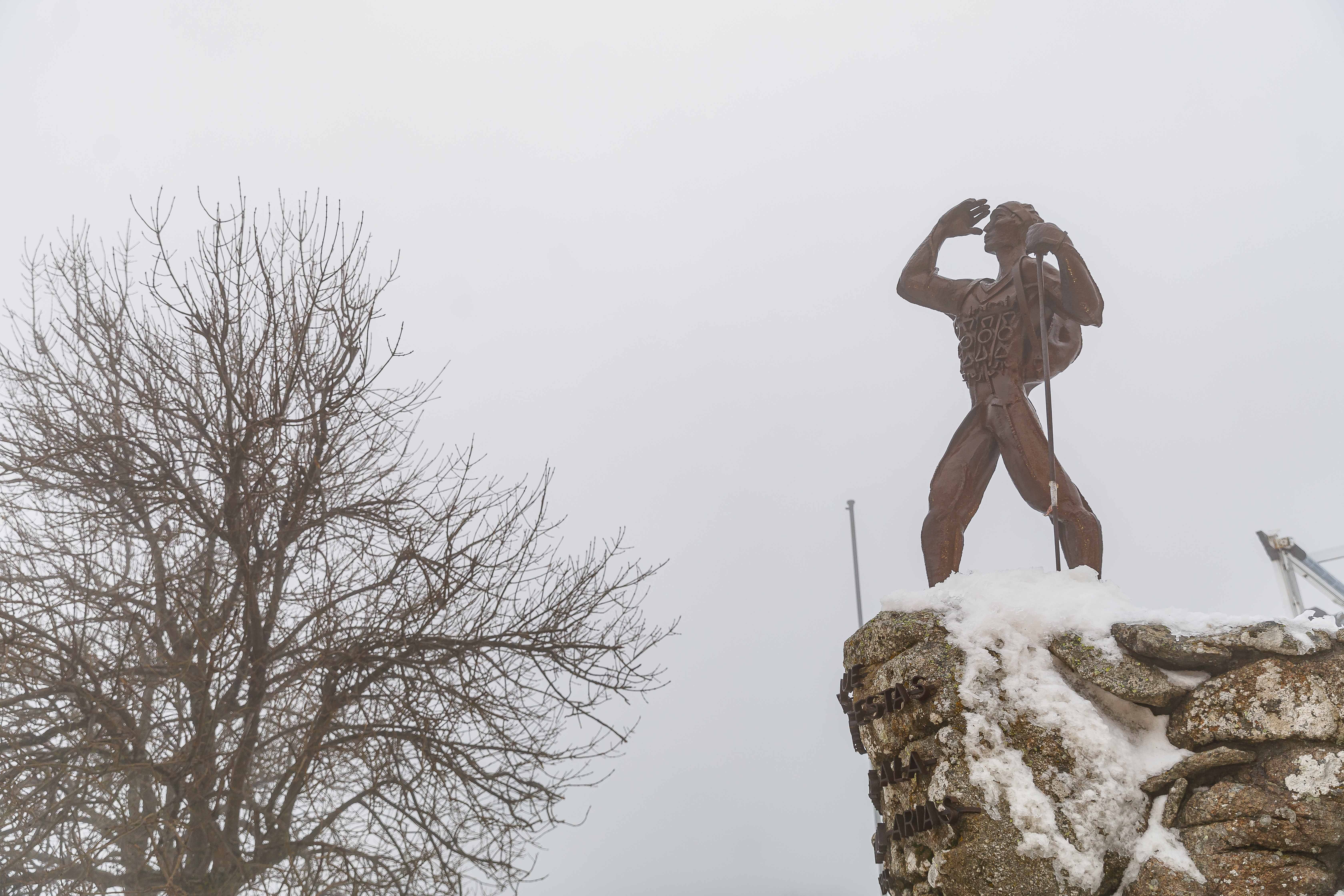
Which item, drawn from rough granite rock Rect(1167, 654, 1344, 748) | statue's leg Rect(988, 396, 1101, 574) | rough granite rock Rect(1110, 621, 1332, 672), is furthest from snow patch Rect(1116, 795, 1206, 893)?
statue's leg Rect(988, 396, 1101, 574)

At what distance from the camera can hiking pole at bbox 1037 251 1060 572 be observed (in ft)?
18.6

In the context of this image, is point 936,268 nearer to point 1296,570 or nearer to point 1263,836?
point 1263,836

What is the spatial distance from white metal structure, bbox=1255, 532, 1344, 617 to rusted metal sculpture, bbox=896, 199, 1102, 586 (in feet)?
21.2

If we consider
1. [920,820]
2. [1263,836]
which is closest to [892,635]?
[920,820]

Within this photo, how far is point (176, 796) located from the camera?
17.9ft

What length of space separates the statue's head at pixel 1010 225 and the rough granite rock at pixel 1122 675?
2.93m

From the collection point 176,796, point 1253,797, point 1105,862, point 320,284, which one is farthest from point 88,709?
point 1253,797

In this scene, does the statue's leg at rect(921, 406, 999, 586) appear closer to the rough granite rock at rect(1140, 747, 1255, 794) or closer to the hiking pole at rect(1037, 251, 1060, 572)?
the hiking pole at rect(1037, 251, 1060, 572)

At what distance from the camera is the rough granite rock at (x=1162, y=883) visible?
13.0 feet

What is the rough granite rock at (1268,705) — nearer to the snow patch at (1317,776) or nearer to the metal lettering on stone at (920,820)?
the snow patch at (1317,776)

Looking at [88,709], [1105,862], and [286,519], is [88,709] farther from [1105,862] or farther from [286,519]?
[1105,862]

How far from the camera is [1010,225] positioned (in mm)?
6480

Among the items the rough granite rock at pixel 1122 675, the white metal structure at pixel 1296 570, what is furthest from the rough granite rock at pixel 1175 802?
the white metal structure at pixel 1296 570

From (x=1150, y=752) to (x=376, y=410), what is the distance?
17.2 ft
